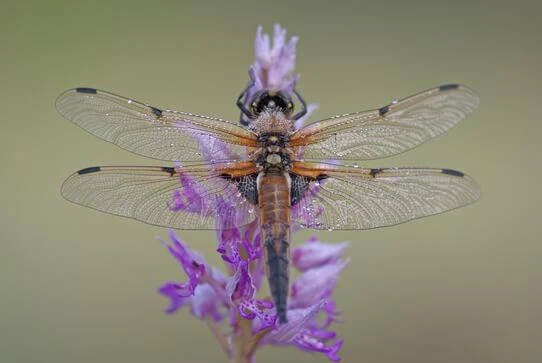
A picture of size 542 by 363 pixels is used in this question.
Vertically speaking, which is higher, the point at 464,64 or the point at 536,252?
the point at 464,64

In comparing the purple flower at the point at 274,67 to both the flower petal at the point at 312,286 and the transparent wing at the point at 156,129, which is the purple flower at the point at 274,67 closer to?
the transparent wing at the point at 156,129

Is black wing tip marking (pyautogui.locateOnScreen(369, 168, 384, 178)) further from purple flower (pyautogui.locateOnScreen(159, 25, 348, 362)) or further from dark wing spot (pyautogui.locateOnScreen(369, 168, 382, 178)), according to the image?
purple flower (pyautogui.locateOnScreen(159, 25, 348, 362))

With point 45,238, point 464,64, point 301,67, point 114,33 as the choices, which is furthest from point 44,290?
point 464,64

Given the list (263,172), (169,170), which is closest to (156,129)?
(169,170)

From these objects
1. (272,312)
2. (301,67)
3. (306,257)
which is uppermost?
(301,67)

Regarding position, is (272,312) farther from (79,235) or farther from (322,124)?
(79,235)

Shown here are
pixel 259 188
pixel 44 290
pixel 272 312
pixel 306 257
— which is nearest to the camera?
pixel 272 312

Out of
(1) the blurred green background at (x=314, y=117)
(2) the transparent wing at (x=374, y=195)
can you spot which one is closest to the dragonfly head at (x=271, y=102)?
(2) the transparent wing at (x=374, y=195)

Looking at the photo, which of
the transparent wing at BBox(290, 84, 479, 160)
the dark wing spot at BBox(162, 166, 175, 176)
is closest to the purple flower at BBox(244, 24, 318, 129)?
the transparent wing at BBox(290, 84, 479, 160)
